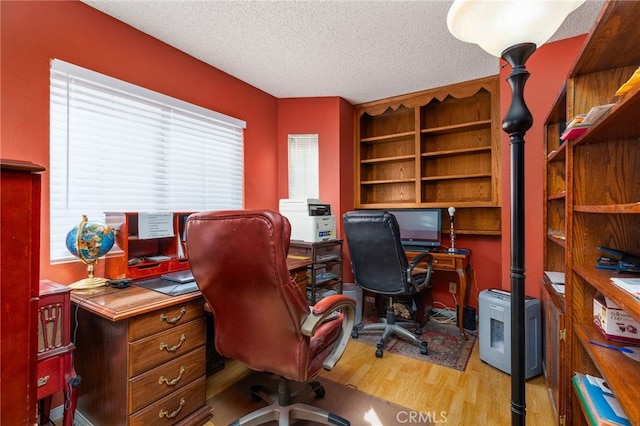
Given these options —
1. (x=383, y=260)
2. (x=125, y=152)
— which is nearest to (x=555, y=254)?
(x=383, y=260)

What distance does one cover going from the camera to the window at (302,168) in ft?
10.5

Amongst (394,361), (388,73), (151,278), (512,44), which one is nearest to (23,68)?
(151,278)

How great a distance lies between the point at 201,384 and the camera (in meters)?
1.54

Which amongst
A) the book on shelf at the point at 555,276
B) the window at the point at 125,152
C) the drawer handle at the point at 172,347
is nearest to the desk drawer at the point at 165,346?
the drawer handle at the point at 172,347

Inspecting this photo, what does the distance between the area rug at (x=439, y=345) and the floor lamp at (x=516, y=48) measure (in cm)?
146

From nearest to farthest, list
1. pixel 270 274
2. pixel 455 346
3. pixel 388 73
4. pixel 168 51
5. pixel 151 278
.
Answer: pixel 270 274
pixel 151 278
pixel 168 51
pixel 455 346
pixel 388 73

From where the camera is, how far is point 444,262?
8.48 ft

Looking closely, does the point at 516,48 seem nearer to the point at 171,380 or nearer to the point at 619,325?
the point at 619,325

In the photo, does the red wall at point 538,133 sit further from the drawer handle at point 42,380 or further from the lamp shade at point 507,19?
the drawer handle at point 42,380

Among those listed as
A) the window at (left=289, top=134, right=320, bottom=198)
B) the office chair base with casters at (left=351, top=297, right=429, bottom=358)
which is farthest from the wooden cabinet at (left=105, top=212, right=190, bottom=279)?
the office chair base with casters at (left=351, top=297, right=429, bottom=358)

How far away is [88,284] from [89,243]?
0.23m

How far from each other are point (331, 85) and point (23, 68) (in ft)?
7.37

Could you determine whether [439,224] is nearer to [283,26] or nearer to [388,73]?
[388,73]

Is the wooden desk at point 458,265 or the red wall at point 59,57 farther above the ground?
the red wall at point 59,57
